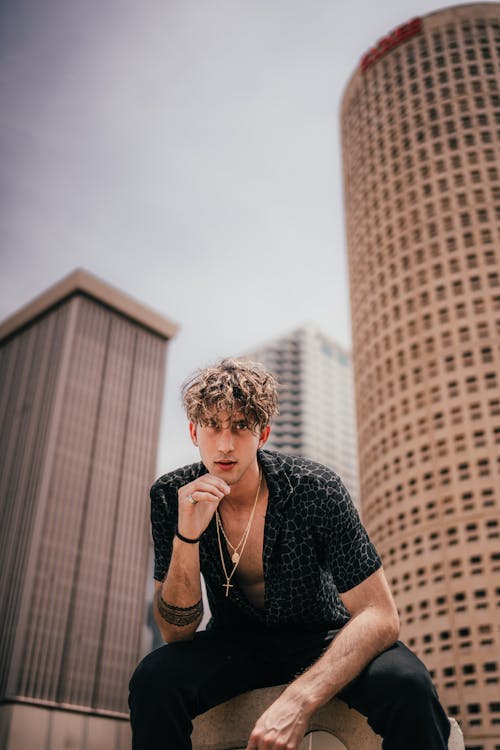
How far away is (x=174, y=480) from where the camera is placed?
A: 2.86 metres

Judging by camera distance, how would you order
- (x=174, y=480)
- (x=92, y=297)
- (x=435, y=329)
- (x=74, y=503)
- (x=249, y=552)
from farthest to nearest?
(x=92, y=297) < (x=74, y=503) < (x=435, y=329) < (x=174, y=480) < (x=249, y=552)

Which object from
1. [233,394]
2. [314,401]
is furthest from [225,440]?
[314,401]

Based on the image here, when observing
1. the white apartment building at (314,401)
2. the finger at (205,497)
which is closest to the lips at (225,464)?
the finger at (205,497)

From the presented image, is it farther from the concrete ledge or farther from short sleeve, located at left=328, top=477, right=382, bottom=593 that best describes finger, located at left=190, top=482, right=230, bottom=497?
the concrete ledge

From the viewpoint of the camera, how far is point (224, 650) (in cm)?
258

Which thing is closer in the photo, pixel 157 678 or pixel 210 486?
pixel 157 678

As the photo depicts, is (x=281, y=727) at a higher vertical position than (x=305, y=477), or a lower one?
lower

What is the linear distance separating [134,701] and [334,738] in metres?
0.77

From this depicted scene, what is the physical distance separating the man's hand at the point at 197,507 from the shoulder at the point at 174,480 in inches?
9.2

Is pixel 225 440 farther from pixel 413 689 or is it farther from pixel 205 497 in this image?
pixel 413 689

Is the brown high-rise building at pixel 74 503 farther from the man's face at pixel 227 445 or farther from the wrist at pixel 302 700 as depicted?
the wrist at pixel 302 700

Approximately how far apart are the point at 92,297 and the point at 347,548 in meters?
89.1

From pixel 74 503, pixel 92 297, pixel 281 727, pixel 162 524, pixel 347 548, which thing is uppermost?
pixel 92 297

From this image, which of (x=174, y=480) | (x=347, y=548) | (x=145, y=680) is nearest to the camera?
(x=145, y=680)
